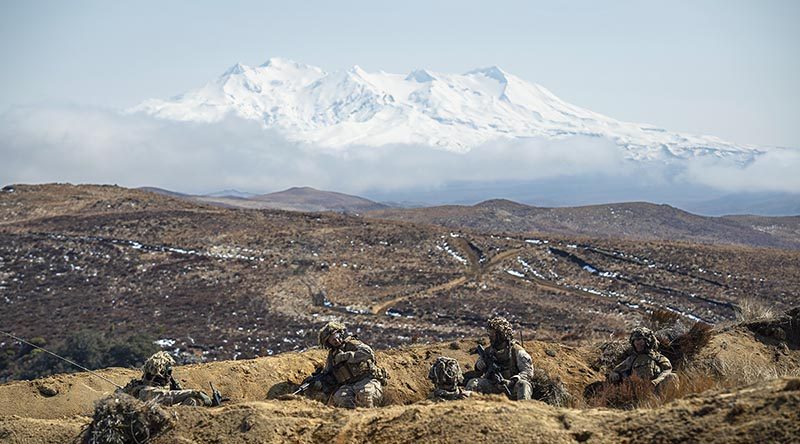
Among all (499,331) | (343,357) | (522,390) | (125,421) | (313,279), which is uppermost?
(499,331)

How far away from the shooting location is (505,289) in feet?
148

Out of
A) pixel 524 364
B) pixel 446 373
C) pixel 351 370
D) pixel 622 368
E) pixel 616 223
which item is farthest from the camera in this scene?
pixel 616 223

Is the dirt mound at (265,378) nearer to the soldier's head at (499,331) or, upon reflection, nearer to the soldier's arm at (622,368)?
the soldier's arm at (622,368)

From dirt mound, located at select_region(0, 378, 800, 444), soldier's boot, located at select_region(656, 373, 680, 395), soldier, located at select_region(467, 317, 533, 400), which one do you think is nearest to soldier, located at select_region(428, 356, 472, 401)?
soldier, located at select_region(467, 317, 533, 400)

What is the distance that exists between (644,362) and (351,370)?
5153 mm

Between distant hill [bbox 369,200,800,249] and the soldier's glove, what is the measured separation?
3376 inches

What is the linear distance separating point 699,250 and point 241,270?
36.9 meters

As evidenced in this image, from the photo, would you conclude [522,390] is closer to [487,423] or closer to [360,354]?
[360,354]

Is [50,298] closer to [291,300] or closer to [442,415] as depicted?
[291,300]

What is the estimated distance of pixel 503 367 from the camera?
11.9m

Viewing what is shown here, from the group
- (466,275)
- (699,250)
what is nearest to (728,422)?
(466,275)

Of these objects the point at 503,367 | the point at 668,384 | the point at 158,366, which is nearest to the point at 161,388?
the point at 158,366

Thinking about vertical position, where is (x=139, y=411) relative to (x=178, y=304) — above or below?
above

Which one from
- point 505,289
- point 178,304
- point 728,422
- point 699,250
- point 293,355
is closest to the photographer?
point 728,422
